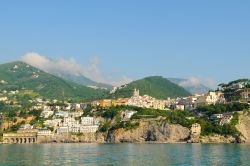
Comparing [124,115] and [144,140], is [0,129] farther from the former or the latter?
[144,140]

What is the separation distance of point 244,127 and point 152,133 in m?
20.1

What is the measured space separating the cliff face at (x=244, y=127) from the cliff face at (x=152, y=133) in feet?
36.8

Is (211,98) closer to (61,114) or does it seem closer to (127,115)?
(127,115)

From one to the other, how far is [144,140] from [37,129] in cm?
3208

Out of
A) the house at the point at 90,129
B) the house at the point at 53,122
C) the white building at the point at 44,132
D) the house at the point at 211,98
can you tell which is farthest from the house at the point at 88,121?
the house at the point at 211,98

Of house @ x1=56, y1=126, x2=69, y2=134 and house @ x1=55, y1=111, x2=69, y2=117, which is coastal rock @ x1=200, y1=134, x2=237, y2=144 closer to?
house @ x1=56, y1=126, x2=69, y2=134

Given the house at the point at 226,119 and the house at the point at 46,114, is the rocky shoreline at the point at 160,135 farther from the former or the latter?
the house at the point at 46,114

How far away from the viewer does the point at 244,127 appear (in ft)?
334

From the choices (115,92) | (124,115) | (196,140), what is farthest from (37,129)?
(115,92)

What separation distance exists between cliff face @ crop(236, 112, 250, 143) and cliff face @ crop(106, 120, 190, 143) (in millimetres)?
11221

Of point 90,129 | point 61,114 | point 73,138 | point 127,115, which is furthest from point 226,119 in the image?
point 61,114

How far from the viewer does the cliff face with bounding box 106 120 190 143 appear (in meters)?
105

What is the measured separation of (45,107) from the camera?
154m

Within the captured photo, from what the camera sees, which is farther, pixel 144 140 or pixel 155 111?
pixel 155 111
